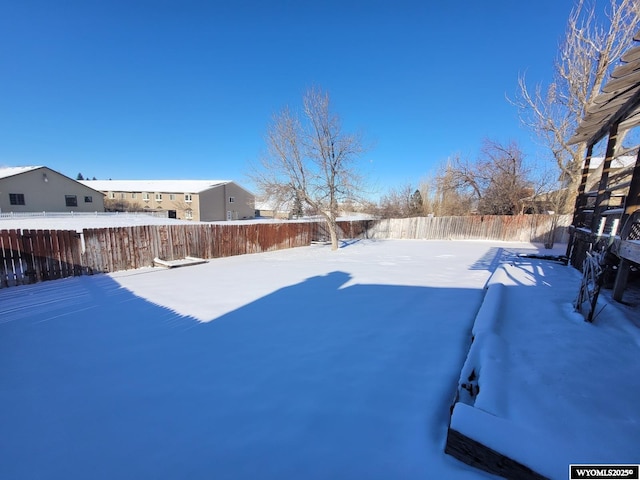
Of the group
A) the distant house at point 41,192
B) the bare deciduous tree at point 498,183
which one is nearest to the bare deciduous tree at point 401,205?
the bare deciduous tree at point 498,183

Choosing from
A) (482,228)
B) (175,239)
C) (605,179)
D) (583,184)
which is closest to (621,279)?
(605,179)

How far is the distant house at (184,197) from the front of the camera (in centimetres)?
Answer: 3136

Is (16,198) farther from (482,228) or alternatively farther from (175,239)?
(482,228)

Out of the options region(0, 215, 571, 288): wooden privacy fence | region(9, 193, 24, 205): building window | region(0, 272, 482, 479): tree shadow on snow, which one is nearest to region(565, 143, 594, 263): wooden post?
region(0, 272, 482, 479): tree shadow on snow

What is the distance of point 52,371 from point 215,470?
2.44 meters

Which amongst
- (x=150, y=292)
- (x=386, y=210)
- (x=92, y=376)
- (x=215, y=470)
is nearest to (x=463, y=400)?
(x=215, y=470)

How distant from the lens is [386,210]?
29562 mm

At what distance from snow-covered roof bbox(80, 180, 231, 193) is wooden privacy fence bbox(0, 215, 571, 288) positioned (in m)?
21.5

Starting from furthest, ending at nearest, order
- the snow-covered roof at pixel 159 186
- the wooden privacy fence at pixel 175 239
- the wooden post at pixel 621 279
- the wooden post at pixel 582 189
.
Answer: the snow-covered roof at pixel 159 186, the wooden post at pixel 582 189, the wooden privacy fence at pixel 175 239, the wooden post at pixel 621 279

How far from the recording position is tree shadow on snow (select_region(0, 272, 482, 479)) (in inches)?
68.7

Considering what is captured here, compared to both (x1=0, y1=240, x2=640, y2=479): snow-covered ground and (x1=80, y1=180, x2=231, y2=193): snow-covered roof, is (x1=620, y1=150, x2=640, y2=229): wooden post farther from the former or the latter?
(x1=80, y1=180, x2=231, y2=193): snow-covered roof

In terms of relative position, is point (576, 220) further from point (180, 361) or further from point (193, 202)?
point (193, 202)

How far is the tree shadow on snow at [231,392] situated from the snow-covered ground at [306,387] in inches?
0.5

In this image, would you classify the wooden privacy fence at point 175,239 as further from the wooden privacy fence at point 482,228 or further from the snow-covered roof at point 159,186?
the snow-covered roof at point 159,186
